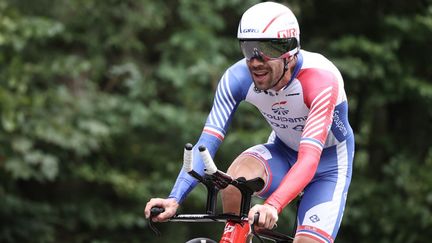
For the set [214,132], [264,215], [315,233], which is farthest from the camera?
[214,132]

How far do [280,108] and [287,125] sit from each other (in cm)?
16

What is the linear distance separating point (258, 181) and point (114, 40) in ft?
27.5

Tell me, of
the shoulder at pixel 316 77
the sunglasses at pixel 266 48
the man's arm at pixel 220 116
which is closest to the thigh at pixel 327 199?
the shoulder at pixel 316 77

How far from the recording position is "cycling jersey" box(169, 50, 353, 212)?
17.8 feet

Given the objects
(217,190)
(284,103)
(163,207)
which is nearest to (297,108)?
(284,103)

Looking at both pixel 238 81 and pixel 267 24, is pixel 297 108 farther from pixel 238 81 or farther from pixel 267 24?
pixel 267 24

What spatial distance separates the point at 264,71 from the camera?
5.44m

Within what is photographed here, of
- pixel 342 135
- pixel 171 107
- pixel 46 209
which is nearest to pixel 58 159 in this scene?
pixel 46 209

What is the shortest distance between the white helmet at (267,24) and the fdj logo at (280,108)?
1.77 ft

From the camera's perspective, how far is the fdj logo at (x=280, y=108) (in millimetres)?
5852

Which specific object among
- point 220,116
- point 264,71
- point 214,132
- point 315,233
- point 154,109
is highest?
point 154,109

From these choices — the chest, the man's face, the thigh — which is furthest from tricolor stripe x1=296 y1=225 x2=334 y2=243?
the man's face

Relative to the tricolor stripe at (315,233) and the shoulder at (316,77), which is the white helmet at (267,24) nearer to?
the shoulder at (316,77)

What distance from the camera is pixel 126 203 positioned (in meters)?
14.4
